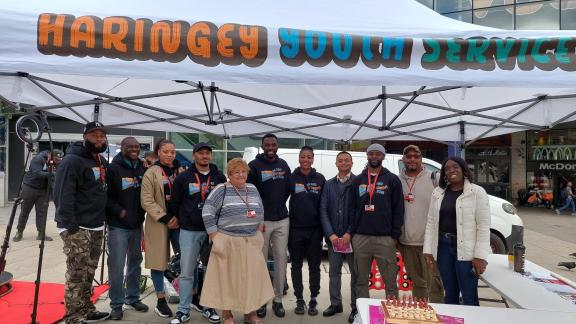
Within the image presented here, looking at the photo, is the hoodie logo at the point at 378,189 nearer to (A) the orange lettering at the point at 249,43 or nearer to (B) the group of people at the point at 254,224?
(B) the group of people at the point at 254,224

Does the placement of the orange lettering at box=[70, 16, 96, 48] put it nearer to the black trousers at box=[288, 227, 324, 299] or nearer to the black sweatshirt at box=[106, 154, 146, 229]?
the black sweatshirt at box=[106, 154, 146, 229]

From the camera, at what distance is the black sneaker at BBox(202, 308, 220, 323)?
14.1 feet

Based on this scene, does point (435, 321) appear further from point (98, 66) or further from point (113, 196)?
point (113, 196)

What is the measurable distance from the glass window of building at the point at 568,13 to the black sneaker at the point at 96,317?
18918mm

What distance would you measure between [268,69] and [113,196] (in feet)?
9.12

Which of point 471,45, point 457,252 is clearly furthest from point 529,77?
point 457,252

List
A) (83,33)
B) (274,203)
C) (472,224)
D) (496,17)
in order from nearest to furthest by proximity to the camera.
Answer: (83,33) < (472,224) < (274,203) < (496,17)

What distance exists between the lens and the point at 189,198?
13.4 ft

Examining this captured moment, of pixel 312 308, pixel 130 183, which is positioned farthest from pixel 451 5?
pixel 130 183

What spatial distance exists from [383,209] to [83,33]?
3079 mm

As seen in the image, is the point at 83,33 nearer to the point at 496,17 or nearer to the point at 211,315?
the point at 211,315

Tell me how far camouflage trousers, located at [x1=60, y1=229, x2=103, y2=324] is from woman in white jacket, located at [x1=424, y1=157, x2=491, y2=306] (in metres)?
3.25

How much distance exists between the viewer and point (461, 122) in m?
5.09

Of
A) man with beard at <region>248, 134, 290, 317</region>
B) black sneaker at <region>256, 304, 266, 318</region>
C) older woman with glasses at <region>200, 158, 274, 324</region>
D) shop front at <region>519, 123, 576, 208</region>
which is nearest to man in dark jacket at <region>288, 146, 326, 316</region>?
man with beard at <region>248, 134, 290, 317</region>
